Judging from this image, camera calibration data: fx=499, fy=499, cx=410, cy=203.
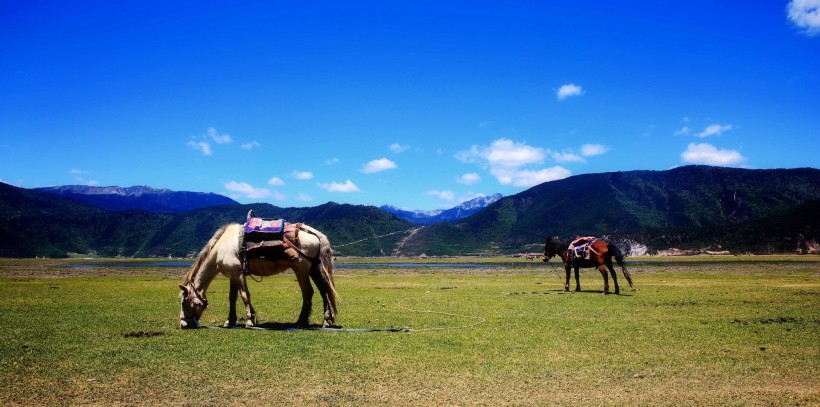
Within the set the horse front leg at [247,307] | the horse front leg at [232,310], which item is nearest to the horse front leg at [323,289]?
the horse front leg at [247,307]

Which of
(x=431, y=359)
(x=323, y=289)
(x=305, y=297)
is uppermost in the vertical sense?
(x=323, y=289)

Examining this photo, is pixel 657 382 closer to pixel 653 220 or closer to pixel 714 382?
pixel 714 382

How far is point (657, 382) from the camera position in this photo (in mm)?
7691

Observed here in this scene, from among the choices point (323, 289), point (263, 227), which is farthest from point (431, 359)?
point (263, 227)

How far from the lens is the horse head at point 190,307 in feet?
42.9

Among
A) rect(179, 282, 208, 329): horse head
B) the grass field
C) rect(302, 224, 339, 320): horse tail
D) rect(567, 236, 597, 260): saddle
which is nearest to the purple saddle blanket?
rect(302, 224, 339, 320): horse tail

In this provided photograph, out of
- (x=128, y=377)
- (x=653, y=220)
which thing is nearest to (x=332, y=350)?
(x=128, y=377)

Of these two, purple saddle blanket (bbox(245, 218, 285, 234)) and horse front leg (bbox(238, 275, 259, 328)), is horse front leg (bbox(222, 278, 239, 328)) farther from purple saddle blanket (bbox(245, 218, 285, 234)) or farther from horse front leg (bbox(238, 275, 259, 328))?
purple saddle blanket (bbox(245, 218, 285, 234))

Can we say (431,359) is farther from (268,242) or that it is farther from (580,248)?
(580,248)

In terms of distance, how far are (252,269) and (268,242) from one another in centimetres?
86

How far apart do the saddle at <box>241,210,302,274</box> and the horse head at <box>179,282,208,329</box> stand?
1418mm

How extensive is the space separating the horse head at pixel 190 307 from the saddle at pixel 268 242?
1.42 metres

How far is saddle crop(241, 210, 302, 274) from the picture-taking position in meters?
13.5

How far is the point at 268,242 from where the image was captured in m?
13.6
